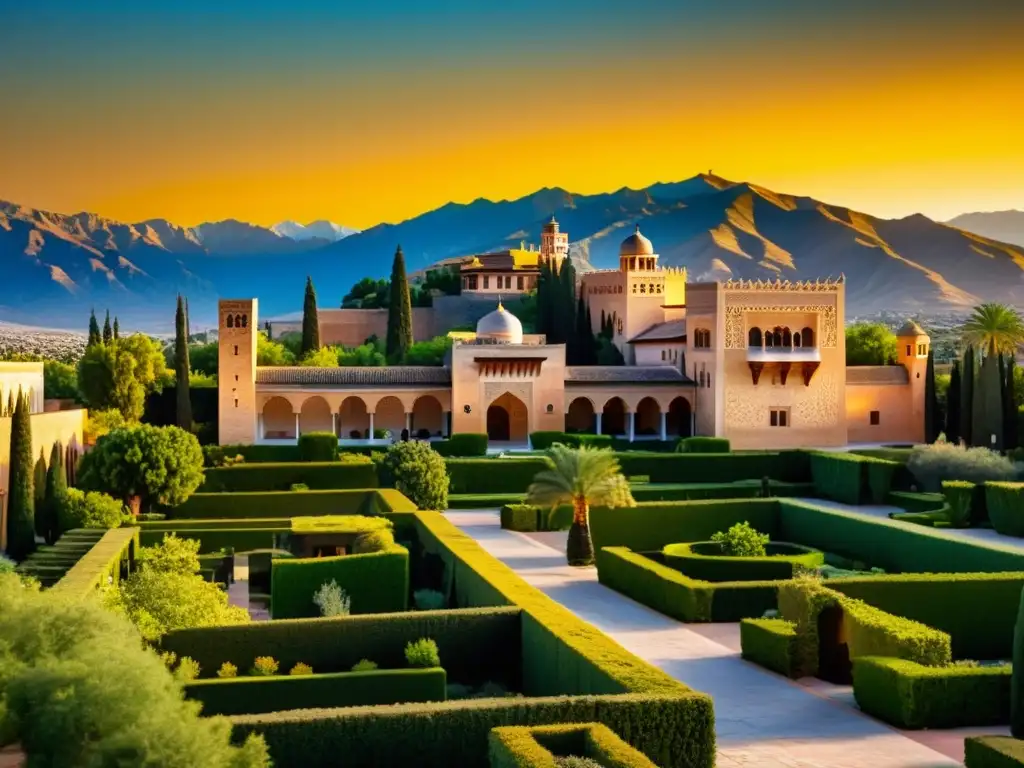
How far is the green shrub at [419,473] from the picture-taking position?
39.8m

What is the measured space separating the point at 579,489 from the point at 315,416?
2870 cm

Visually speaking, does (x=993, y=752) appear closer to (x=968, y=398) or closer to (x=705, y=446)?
(x=705, y=446)

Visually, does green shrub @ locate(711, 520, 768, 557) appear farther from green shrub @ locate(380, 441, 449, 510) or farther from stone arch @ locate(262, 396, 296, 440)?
stone arch @ locate(262, 396, 296, 440)

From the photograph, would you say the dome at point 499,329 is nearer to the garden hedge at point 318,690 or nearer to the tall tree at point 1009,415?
the tall tree at point 1009,415

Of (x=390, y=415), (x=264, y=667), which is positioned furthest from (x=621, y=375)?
(x=264, y=667)

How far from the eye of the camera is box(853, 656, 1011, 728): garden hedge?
695 inches

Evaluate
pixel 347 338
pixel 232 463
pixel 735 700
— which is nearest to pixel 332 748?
pixel 735 700

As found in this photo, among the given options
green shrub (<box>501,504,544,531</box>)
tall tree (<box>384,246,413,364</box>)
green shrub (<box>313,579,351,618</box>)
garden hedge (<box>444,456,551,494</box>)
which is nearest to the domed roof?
tall tree (<box>384,246,413,364</box>)

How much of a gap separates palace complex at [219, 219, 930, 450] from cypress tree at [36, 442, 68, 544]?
60.2ft

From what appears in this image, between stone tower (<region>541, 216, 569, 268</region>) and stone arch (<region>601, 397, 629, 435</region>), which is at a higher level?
stone tower (<region>541, 216, 569, 268</region>)

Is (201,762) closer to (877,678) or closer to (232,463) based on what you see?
(877,678)

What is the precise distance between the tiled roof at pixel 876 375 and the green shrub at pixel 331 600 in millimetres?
35852

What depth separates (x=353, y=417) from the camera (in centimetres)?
5900

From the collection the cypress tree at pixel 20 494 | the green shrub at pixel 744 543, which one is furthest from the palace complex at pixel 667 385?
the green shrub at pixel 744 543
